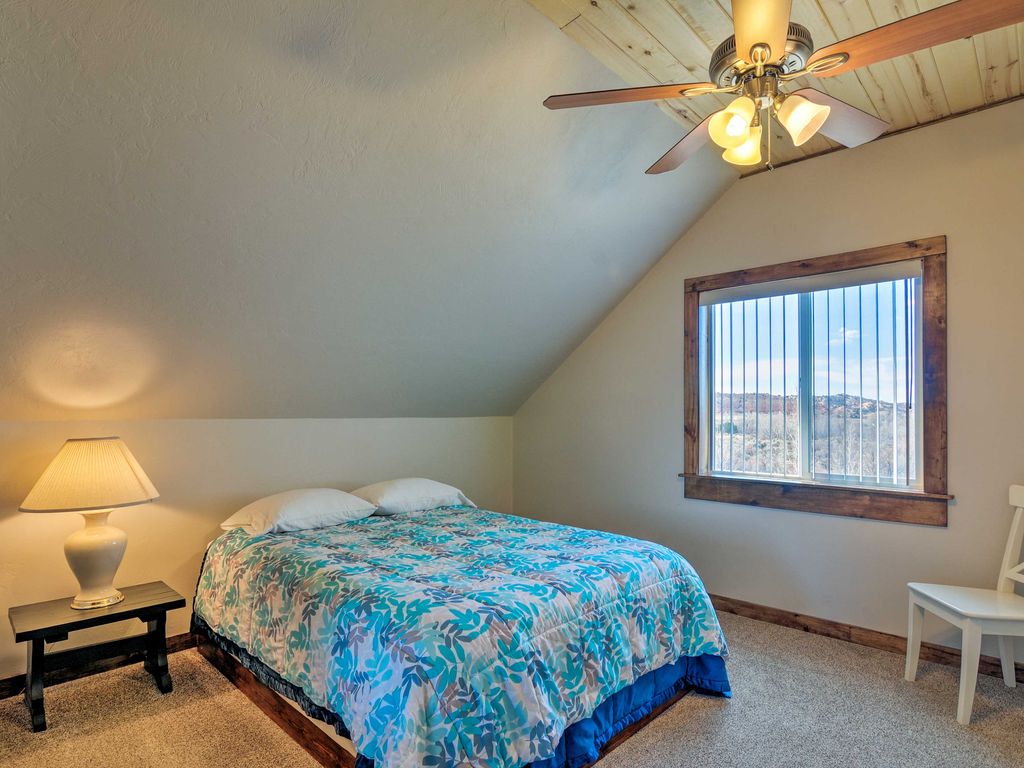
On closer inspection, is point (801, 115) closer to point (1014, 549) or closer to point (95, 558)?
point (1014, 549)

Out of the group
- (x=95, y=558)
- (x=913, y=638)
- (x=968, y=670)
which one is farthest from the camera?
(x=913, y=638)

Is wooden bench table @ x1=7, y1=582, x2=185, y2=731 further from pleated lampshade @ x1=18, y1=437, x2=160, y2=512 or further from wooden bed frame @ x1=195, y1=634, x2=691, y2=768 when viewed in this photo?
pleated lampshade @ x1=18, y1=437, x2=160, y2=512

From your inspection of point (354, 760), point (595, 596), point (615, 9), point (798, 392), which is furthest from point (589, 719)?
point (615, 9)

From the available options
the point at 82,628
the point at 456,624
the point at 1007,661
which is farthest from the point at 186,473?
the point at 1007,661

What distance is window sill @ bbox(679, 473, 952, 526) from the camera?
9.61 ft

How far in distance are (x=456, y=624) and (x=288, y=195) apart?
1.70m

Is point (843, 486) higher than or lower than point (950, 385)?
lower

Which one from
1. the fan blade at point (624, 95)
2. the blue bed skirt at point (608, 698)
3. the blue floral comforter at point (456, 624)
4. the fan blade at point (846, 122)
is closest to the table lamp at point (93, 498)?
the blue floral comforter at point (456, 624)

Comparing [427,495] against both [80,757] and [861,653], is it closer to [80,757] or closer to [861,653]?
[80,757]

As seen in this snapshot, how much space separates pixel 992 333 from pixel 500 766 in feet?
9.29

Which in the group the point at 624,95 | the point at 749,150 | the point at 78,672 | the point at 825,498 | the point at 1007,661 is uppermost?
the point at 624,95

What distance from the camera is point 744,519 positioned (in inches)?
139

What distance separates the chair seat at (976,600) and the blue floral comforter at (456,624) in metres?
0.93

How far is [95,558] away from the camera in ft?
8.38
